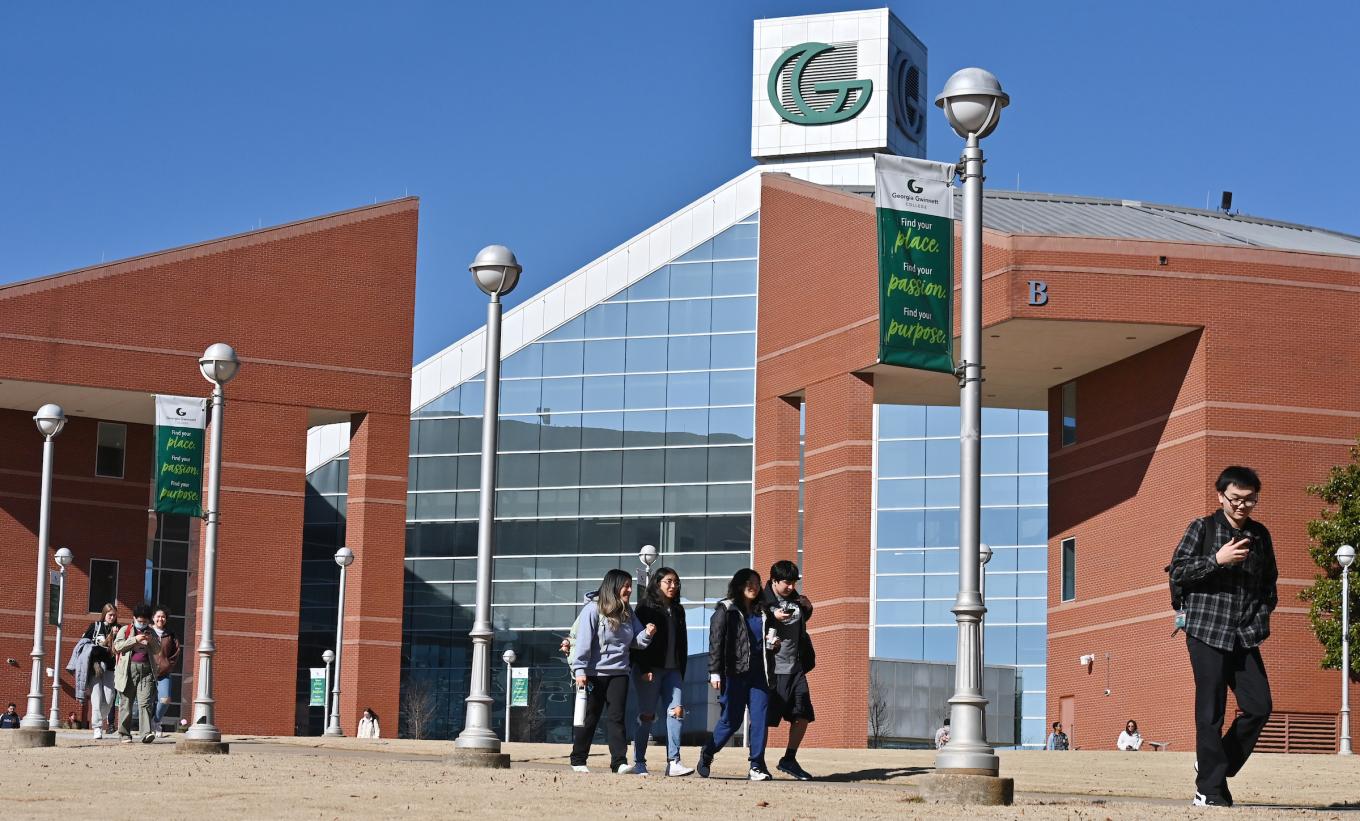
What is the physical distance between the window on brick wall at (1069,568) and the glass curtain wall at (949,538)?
24.5 m

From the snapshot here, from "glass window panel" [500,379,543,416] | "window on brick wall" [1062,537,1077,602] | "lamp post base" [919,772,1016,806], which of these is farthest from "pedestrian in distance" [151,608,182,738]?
"glass window panel" [500,379,543,416]

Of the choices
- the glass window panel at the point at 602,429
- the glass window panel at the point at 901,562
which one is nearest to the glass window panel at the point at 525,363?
the glass window panel at the point at 602,429

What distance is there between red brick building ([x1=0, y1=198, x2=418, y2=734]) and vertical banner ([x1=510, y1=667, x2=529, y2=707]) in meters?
18.5

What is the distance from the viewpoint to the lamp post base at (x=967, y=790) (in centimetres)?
1316

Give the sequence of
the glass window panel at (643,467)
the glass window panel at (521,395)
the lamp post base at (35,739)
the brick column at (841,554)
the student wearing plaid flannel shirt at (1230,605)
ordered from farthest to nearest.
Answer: the glass window panel at (521,395), the glass window panel at (643,467), the brick column at (841,554), the lamp post base at (35,739), the student wearing plaid flannel shirt at (1230,605)

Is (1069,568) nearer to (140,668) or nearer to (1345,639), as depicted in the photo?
(1345,639)

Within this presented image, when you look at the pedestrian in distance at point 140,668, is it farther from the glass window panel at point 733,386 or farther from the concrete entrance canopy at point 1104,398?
the glass window panel at point 733,386

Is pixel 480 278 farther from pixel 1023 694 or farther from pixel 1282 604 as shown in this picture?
pixel 1023 694

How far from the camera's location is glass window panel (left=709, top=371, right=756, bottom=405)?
214 feet

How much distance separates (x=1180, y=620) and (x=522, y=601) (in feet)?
188

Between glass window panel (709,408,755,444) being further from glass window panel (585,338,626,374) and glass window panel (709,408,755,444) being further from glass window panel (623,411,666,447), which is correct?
glass window panel (585,338,626,374)

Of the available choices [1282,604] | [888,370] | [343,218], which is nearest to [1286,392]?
[1282,604]

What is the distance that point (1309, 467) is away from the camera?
3953 cm

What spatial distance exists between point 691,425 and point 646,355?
2.96 metres
